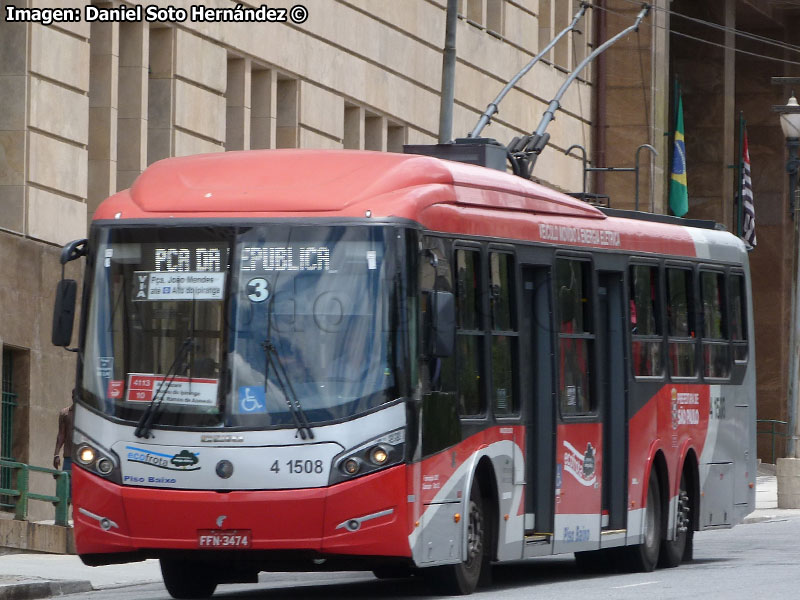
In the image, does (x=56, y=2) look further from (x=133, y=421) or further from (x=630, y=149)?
(x=630, y=149)

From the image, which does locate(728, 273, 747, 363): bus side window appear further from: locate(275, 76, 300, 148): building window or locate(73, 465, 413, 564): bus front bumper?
locate(275, 76, 300, 148): building window

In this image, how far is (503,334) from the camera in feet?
52.3

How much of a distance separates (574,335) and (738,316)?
14.4ft

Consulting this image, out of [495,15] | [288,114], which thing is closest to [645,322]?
[288,114]

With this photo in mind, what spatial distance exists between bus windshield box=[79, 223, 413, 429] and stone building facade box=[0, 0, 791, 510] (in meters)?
10.7

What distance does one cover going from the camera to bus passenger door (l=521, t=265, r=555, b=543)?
1644 cm

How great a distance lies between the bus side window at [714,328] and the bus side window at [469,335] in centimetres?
518

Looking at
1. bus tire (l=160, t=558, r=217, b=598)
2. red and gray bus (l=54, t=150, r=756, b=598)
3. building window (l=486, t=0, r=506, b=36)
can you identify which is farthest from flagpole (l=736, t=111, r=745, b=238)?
bus tire (l=160, t=558, r=217, b=598)

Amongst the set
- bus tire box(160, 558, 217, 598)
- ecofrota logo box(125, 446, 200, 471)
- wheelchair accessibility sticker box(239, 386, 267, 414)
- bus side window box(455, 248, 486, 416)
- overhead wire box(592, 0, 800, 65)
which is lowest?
bus tire box(160, 558, 217, 598)

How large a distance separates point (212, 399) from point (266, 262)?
1000 millimetres

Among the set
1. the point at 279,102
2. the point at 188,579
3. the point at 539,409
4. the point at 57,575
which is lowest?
the point at 57,575

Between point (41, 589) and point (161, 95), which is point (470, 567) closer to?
point (41, 589)

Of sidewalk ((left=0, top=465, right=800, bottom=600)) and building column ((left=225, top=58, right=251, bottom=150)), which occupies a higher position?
building column ((left=225, top=58, right=251, bottom=150))

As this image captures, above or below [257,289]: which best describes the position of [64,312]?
below
